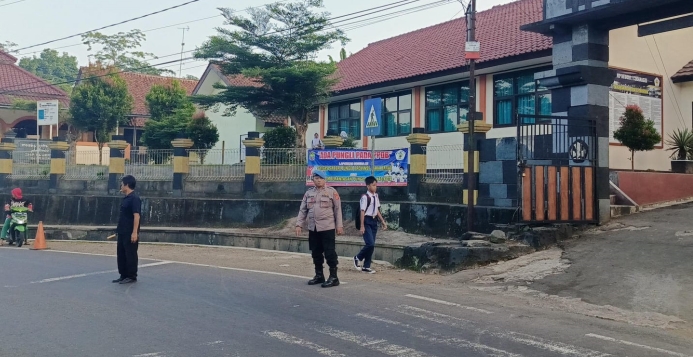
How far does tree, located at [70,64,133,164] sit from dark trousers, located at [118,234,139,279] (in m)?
21.2

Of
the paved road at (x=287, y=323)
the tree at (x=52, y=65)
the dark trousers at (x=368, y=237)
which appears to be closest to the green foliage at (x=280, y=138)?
the dark trousers at (x=368, y=237)

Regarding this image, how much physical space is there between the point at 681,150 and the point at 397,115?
11.2 meters

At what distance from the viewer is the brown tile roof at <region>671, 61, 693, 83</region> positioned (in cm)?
1716

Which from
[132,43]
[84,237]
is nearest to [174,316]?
[84,237]

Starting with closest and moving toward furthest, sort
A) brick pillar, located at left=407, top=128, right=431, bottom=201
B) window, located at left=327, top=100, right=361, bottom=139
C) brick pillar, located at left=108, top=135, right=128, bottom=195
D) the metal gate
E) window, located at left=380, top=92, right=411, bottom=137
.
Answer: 1. the metal gate
2. brick pillar, located at left=407, top=128, right=431, bottom=201
3. brick pillar, located at left=108, top=135, right=128, bottom=195
4. window, located at left=380, top=92, right=411, bottom=137
5. window, located at left=327, top=100, right=361, bottom=139

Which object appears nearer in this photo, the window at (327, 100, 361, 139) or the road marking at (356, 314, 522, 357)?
the road marking at (356, 314, 522, 357)

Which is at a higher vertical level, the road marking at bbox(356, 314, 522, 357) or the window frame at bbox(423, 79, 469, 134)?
the window frame at bbox(423, 79, 469, 134)

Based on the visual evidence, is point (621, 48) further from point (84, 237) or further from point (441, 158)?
point (84, 237)

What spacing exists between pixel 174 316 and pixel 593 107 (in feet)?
29.4

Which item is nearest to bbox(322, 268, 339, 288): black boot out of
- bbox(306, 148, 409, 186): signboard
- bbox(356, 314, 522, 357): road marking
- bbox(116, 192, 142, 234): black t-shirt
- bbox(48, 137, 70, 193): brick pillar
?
bbox(356, 314, 522, 357): road marking

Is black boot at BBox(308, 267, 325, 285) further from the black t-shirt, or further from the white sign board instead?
the white sign board

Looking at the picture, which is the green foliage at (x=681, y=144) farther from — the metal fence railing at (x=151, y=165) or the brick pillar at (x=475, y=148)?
the metal fence railing at (x=151, y=165)

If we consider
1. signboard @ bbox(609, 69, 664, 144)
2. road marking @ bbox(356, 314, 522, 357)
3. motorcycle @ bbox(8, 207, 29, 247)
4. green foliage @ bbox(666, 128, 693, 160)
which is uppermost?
signboard @ bbox(609, 69, 664, 144)

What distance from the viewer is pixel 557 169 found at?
11.8m
